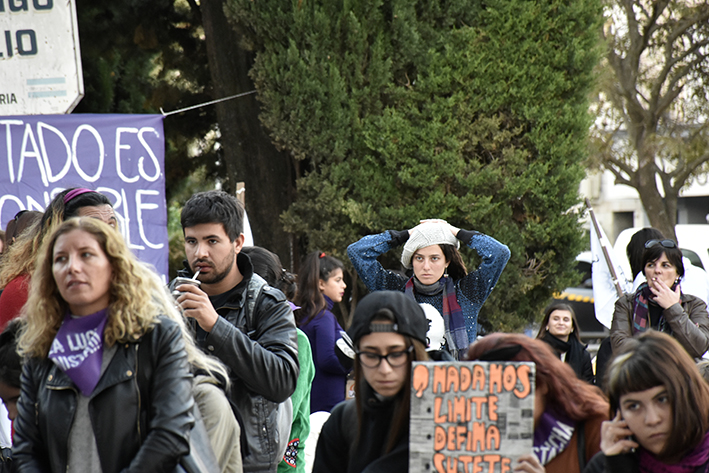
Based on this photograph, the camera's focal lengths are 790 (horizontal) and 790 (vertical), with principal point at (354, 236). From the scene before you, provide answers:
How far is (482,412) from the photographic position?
2.24 m

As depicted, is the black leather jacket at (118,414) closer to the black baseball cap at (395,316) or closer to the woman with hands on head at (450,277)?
the black baseball cap at (395,316)

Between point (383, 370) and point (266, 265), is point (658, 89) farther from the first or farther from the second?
point (383, 370)

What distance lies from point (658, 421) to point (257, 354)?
1.37 m

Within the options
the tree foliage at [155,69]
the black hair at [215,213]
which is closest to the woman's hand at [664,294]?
the black hair at [215,213]

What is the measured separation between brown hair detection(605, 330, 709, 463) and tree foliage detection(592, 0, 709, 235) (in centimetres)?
1431

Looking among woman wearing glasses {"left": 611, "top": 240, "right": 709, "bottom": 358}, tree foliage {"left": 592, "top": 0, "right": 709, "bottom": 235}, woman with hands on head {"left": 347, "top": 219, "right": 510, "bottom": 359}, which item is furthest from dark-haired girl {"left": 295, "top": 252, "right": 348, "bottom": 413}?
tree foliage {"left": 592, "top": 0, "right": 709, "bottom": 235}

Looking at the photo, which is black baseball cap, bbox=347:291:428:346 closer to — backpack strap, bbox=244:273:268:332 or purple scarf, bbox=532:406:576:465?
purple scarf, bbox=532:406:576:465

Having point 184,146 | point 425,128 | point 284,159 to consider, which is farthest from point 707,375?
point 184,146

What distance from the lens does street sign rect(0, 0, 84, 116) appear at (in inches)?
A: 238

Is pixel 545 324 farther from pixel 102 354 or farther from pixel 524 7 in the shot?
pixel 102 354

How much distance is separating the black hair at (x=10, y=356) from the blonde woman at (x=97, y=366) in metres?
0.18

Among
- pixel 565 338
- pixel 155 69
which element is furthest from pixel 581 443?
pixel 155 69

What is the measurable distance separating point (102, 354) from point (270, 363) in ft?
2.22

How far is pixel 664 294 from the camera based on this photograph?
479 cm
